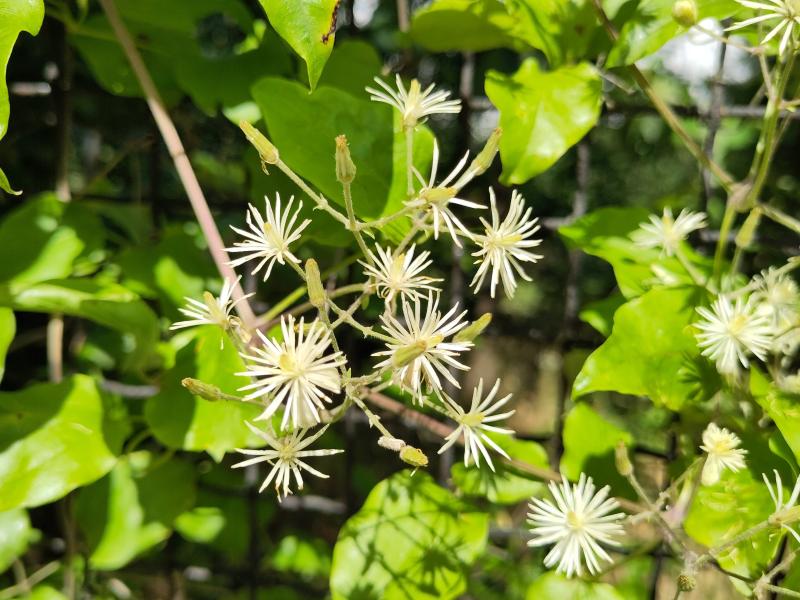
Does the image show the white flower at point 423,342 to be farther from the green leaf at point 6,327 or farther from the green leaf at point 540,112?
the green leaf at point 6,327

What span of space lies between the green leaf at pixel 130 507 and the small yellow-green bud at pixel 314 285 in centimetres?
33

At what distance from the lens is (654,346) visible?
47 centimetres

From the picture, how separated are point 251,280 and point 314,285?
13.8 inches

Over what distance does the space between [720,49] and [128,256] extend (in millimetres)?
507

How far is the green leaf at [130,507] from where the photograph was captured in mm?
610

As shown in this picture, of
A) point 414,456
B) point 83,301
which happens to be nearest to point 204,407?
point 83,301

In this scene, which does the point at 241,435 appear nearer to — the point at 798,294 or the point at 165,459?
the point at 165,459

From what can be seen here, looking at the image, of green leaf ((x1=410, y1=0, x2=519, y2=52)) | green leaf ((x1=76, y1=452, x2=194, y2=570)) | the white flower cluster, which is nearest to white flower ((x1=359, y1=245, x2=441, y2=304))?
the white flower cluster

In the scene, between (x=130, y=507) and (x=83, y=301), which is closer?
(x=83, y=301)

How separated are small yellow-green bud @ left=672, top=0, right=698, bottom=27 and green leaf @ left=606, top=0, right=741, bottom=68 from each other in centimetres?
4

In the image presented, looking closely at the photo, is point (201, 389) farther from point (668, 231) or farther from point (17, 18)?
point (668, 231)

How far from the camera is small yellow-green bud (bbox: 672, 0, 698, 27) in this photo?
411 millimetres

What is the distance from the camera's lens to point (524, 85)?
19.1 inches

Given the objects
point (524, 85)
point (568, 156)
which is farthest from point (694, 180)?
point (524, 85)
